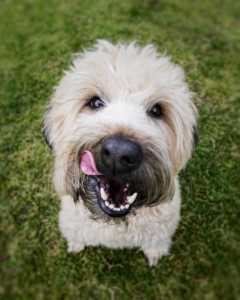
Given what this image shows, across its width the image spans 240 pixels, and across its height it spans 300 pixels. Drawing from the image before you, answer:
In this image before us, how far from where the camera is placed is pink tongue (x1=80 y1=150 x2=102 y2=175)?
2.40 m

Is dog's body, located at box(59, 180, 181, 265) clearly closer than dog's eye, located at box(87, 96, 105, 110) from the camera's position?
No

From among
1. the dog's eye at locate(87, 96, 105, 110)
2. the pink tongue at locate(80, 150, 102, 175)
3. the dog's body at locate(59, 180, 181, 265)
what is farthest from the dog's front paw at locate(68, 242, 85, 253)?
the dog's eye at locate(87, 96, 105, 110)

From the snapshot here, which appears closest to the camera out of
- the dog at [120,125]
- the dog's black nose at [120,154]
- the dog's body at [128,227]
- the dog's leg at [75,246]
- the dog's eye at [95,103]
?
the dog's black nose at [120,154]

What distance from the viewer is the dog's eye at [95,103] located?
2713 mm

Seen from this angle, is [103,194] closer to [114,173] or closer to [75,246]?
[114,173]

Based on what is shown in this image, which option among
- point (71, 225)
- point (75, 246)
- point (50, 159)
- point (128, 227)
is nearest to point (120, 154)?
point (128, 227)

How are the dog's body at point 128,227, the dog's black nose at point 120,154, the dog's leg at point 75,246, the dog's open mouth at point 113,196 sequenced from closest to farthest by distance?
the dog's black nose at point 120,154 < the dog's open mouth at point 113,196 < the dog's body at point 128,227 < the dog's leg at point 75,246

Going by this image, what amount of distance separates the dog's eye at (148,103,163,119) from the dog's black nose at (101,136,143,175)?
1.51ft

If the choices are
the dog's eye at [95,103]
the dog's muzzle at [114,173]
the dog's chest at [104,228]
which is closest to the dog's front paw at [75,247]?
the dog's chest at [104,228]

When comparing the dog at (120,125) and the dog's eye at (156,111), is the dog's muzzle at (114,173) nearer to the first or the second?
the dog at (120,125)

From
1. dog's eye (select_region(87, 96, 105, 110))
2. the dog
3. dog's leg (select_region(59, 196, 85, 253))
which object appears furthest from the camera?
dog's leg (select_region(59, 196, 85, 253))

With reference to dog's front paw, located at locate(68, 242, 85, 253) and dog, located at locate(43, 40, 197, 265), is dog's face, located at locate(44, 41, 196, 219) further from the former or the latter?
dog's front paw, located at locate(68, 242, 85, 253)

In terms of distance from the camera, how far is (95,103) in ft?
8.94

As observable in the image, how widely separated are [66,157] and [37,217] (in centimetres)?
155
